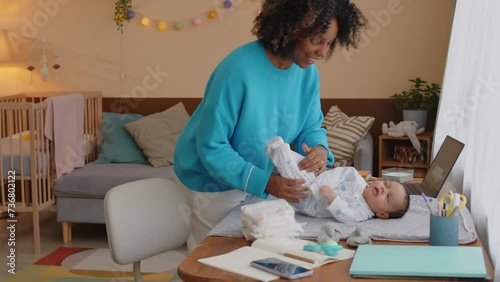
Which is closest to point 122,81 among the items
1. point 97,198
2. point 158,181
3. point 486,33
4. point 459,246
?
point 97,198

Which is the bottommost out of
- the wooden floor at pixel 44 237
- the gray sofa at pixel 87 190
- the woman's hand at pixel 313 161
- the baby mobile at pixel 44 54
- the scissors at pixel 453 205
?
the wooden floor at pixel 44 237

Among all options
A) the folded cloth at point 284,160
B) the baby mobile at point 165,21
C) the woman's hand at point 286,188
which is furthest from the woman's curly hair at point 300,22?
the baby mobile at point 165,21

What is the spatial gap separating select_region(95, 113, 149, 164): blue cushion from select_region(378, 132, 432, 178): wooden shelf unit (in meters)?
1.61

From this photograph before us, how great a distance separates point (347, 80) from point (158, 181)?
302 cm

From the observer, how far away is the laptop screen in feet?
7.93

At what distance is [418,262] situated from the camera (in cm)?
177

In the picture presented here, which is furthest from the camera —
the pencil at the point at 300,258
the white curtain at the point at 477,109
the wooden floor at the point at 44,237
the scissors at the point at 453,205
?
the wooden floor at the point at 44,237

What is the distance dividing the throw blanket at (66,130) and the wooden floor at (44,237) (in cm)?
45

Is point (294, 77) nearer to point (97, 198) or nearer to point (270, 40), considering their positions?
point (270, 40)

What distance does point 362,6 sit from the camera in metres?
5.16

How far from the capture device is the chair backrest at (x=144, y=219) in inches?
89.0

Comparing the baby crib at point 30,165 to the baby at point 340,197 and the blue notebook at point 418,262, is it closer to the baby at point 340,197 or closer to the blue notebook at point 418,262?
the baby at point 340,197

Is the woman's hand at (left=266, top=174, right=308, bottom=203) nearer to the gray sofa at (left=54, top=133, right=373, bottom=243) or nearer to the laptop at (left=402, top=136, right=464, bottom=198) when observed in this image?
the laptop at (left=402, top=136, right=464, bottom=198)

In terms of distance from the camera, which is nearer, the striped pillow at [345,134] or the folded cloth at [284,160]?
the folded cloth at [284,160]
